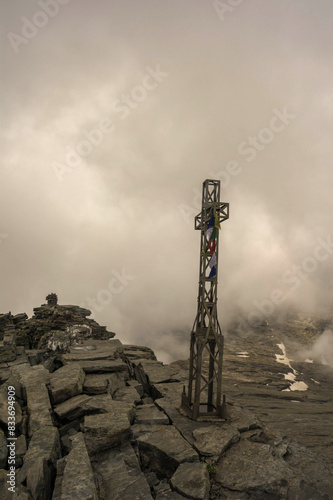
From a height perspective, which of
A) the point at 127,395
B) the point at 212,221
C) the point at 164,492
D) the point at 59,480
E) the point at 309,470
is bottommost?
the point at 309,470

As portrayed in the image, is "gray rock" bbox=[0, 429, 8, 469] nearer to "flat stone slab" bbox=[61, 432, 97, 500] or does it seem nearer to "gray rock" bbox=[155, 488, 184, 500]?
"flat stone slab" bbox=[61, 432, 97, 500]

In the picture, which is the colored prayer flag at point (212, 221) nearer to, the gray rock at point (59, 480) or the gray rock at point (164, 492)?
the gray rock at point (164, 492)

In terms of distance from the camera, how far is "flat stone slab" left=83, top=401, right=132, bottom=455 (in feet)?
29.3

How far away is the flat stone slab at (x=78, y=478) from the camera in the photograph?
6101 mm

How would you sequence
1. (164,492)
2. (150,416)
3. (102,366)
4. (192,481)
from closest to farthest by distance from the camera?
(164,492) → (192,481) → (150,416) → (102,366)

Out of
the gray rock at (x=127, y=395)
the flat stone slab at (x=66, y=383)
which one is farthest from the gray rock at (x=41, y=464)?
the gray rock at (x=127, y=395)

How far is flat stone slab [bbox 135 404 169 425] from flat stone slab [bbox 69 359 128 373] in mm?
2952

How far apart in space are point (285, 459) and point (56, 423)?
8680mm

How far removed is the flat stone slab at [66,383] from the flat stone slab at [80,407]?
0.30 meters

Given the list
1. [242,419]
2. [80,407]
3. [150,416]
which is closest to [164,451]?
[150,416]

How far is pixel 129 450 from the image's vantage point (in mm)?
9227

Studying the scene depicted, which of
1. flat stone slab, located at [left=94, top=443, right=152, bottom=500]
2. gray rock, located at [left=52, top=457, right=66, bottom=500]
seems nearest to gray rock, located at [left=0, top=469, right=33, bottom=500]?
gray rock, located at [left=52, top=457, right=66, bottom=500]

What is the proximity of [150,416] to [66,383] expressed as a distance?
155 inches

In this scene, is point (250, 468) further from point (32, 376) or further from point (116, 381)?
point (32, 376)
